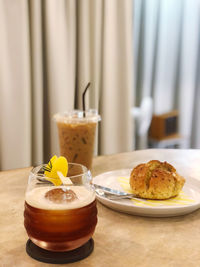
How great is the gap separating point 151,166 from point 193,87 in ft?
8.83

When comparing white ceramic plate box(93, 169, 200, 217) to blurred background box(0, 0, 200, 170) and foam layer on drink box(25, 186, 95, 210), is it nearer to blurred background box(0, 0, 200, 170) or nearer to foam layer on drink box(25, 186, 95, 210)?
foam layer on drink box(25, 186, 95, 210)

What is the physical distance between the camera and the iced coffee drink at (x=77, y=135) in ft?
4.15

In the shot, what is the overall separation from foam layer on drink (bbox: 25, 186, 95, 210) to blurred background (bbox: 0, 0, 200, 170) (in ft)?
4.98

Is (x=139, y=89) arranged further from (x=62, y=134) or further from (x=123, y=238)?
(x=123, y=238)

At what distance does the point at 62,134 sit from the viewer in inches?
50.6

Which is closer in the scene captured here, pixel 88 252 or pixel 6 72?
pixel 88 252

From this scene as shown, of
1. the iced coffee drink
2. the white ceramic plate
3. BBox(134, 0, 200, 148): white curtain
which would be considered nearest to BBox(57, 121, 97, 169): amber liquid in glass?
the iced coffee drink

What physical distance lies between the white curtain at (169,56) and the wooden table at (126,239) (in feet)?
7.92

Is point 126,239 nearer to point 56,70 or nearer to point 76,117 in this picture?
point 76,117

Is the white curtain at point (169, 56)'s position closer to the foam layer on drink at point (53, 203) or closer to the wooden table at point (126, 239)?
the wooden table at point (126, 239)

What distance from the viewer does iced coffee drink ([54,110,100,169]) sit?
127cm

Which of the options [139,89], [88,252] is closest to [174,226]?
[88,252]

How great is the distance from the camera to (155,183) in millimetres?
931

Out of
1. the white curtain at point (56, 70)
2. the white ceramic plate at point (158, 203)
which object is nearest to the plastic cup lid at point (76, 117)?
the white ceramic plate at point (158, 203)
